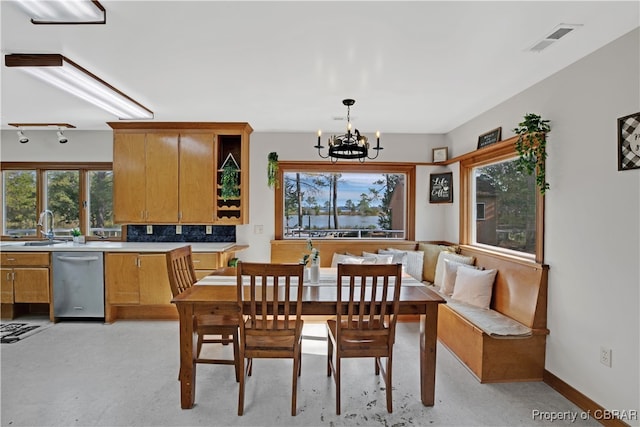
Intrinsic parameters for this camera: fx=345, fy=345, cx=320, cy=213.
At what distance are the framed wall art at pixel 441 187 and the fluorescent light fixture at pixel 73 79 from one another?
3668 millimetres

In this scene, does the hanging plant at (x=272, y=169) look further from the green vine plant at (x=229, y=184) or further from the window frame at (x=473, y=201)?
the window frame at (x=473, y=201)

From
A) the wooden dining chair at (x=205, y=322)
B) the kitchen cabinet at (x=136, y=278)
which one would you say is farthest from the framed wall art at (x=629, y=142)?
the kitchen cabinet at (x=136, y=278)

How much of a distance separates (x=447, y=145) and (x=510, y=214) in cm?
163

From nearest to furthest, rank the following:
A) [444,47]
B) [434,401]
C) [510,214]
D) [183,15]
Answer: [183,15]
[444,47]
[434,401]
[510,214]

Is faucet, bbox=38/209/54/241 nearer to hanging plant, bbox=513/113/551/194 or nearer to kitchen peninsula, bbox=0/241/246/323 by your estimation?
kitchen peninsula, bbox=0/241/246/323

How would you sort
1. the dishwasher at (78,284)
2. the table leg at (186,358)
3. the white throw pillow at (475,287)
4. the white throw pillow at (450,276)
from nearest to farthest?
the table leg at (186,358)
the white throw pillow at (475,287)
the white throw pillow at (450,276)
the dishwasher at (78,284)

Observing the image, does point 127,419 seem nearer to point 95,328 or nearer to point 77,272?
point 95,328

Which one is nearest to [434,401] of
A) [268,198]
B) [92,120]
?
[268,198]

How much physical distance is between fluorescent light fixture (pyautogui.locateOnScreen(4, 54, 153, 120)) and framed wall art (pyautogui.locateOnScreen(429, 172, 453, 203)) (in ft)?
12.0

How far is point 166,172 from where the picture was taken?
4383 millimetres

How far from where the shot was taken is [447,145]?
4750mm

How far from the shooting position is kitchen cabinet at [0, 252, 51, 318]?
4.09m

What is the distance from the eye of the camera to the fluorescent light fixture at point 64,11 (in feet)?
5.72

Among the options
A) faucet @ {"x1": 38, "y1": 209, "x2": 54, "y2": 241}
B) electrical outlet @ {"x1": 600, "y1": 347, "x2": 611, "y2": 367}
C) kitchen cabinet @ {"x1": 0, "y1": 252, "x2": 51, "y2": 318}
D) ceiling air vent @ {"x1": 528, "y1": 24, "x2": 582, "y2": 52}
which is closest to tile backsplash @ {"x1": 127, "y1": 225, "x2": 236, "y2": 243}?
kitchen cabinet @ {"x1": 0, "y1": 252, "x2": 51, "y2": 318}
